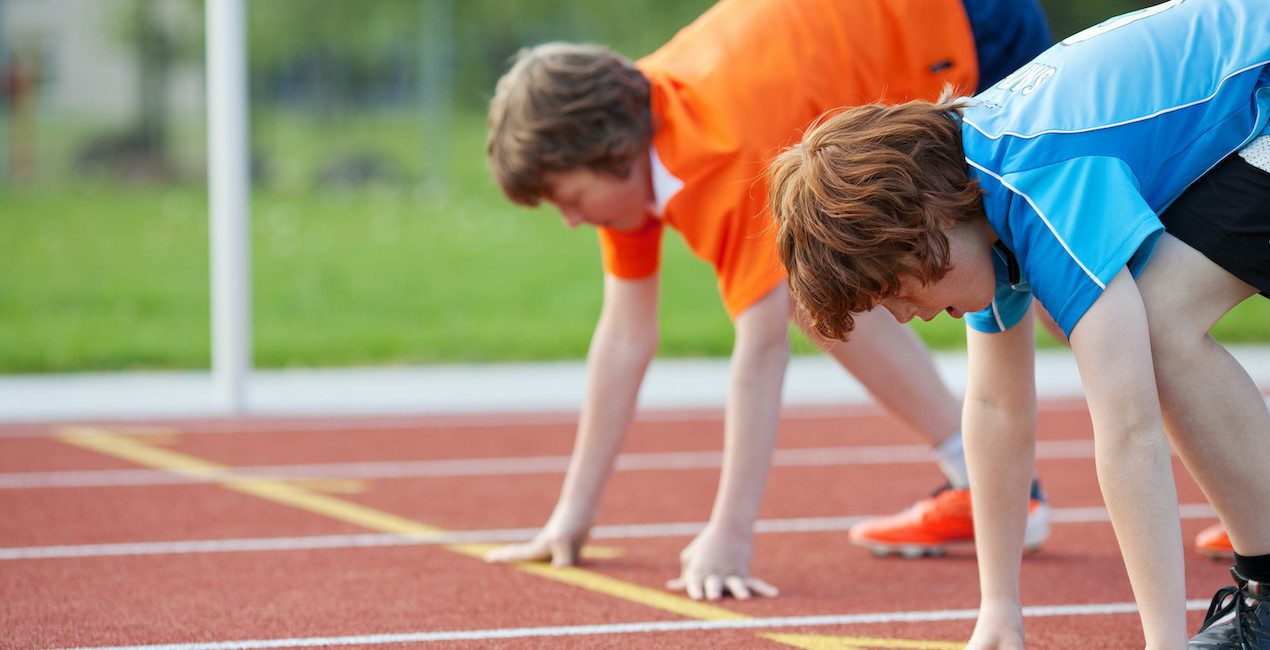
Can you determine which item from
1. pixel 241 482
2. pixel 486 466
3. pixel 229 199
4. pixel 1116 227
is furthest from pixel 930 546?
pixel 229 199

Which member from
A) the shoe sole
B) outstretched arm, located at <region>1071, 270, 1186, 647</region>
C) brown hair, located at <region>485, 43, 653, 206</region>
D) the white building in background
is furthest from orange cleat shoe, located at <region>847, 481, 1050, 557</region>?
the white building in background

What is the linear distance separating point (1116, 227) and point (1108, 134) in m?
0.16

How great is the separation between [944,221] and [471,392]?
14.9 ft

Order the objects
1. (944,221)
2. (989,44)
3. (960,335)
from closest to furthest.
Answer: (944,221), (989,44), (960,335)

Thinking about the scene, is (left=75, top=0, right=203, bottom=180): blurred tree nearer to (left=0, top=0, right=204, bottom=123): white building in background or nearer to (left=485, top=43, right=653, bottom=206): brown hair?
(left=0, top=0, right=204, bottom=123): white building in background

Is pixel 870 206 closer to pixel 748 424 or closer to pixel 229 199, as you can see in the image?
pixel 748 424

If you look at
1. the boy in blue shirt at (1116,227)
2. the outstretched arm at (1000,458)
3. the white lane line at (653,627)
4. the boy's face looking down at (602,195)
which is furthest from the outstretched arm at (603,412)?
the boy in blue shirt at (1116,227)

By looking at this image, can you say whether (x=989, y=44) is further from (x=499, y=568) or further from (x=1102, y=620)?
(x=499, y=568)

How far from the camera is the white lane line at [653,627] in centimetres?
277

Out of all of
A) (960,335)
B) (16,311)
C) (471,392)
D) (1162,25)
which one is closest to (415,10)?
(16,311)

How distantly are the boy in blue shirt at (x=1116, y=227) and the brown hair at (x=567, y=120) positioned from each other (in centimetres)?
95

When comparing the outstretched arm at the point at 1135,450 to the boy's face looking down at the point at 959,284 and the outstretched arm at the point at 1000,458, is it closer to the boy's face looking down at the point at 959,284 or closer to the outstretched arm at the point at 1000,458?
the boy's face looking down at the point at 959,284

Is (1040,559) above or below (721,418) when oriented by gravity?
above

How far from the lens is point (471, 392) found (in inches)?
253
